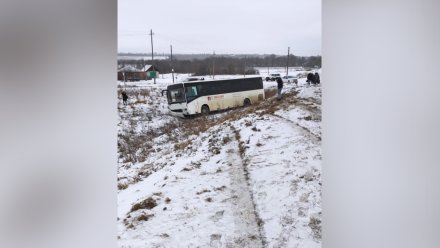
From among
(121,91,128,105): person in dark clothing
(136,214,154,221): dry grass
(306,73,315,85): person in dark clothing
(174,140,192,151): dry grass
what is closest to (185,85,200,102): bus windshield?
(174,140,192,151): dry grass

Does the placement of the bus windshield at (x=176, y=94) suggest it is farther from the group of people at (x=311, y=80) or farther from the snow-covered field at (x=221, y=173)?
the group of people at (x=311, y=80)

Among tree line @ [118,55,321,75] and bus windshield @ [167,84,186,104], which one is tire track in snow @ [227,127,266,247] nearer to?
bus windshield @ [167,84,186,104]

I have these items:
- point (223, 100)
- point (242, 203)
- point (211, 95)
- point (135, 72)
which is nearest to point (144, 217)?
point (242, 203)

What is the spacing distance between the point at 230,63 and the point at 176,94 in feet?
1.39

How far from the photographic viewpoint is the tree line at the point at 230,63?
7.26 feet

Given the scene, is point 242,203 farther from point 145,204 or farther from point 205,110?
point 205,110

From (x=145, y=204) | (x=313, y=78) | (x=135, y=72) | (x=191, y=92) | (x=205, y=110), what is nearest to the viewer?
(x=135, y=72)

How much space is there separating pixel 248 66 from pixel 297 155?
0.83 m

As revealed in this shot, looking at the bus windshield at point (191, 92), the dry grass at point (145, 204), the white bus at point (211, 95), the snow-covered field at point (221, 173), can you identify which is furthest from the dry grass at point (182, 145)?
the dry grass at point (145, 204)

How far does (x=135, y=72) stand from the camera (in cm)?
215

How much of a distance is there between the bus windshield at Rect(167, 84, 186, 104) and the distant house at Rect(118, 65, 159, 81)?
9.0 inches

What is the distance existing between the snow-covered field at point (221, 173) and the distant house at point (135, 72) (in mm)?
72
